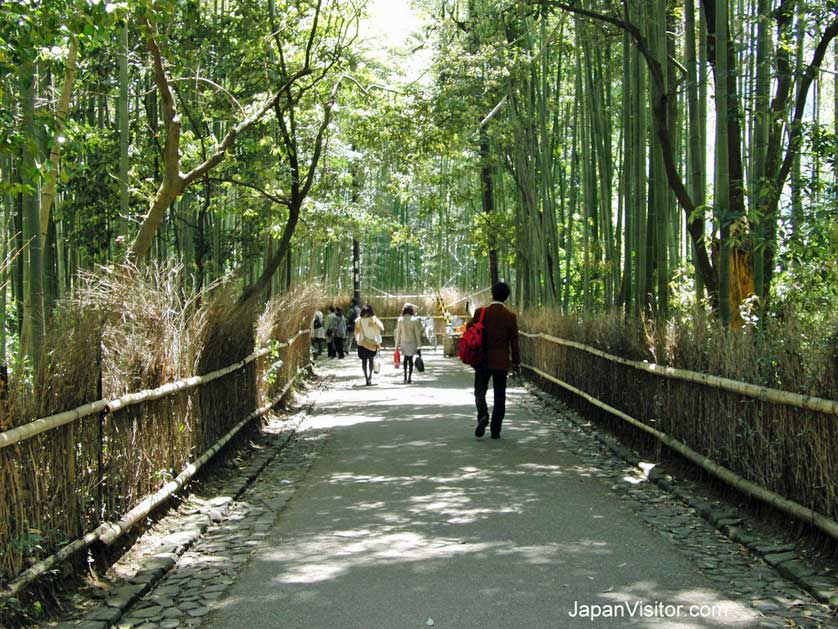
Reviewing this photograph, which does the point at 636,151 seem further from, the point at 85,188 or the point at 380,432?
the point at 85,188

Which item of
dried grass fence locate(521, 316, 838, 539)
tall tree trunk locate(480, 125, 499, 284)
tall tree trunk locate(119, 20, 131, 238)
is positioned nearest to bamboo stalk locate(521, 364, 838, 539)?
dried grass fence locate(521, 316, 838, 539)

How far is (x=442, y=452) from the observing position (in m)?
9.23

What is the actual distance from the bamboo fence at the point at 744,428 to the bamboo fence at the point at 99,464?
11.5 ft

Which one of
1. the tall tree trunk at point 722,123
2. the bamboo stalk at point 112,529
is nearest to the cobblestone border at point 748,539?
the tall tree trunk at point 722,123

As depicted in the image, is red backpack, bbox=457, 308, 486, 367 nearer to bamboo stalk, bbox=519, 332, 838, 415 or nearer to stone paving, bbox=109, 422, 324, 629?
bamboo stalk, bbox=519, 332, 838, 415

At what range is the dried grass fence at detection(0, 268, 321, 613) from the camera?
4113 millimetres

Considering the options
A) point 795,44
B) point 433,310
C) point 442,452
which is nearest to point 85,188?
point 442,452

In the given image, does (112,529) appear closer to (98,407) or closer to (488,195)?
(98,407)

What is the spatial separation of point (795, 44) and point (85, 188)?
835 centimetres

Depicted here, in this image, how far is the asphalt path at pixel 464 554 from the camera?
429cm

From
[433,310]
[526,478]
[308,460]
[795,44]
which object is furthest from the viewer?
[433,310]

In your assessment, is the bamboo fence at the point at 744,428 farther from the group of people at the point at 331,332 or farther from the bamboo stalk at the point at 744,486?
the group of people at the point at 331,332

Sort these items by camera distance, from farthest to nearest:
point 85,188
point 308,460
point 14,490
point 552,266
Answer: point 552,266, point 85,188, point 308,460, point 14,490

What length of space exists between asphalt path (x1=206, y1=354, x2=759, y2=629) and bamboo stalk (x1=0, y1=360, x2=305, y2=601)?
68cm
